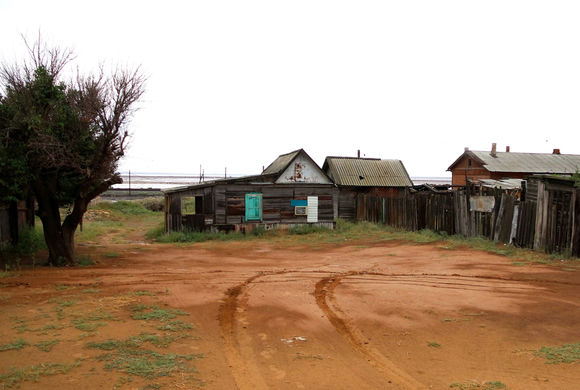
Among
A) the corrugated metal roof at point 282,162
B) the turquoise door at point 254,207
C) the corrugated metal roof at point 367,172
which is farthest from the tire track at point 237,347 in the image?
A: the corrugated metal roof at point 367,172

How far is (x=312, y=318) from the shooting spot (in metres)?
7.05

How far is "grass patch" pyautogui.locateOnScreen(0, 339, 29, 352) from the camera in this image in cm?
530

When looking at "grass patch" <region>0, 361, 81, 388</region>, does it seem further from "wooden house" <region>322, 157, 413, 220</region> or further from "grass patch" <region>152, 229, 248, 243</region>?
"wooden house" <region>322, 157, 413, 220</region>

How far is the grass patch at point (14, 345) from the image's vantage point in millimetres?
5297

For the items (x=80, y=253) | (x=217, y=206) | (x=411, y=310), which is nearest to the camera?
(x=411, y=310)

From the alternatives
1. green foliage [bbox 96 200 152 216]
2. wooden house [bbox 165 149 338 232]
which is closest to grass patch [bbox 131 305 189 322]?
wooden house [bbox 165 149 338 232]

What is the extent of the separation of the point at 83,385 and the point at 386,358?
3423 mm

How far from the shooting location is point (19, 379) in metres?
4.46

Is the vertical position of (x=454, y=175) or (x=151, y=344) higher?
(x=454, y=175)

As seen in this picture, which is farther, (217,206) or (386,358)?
(217,206)

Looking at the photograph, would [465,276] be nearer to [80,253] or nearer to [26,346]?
[26,346]

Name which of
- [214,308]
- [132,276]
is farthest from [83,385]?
[132,276]

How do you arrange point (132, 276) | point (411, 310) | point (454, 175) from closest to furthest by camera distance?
point (411, 310) < point (132, 276) < point (454, 175)

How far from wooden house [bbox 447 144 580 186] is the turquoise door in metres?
21.6
